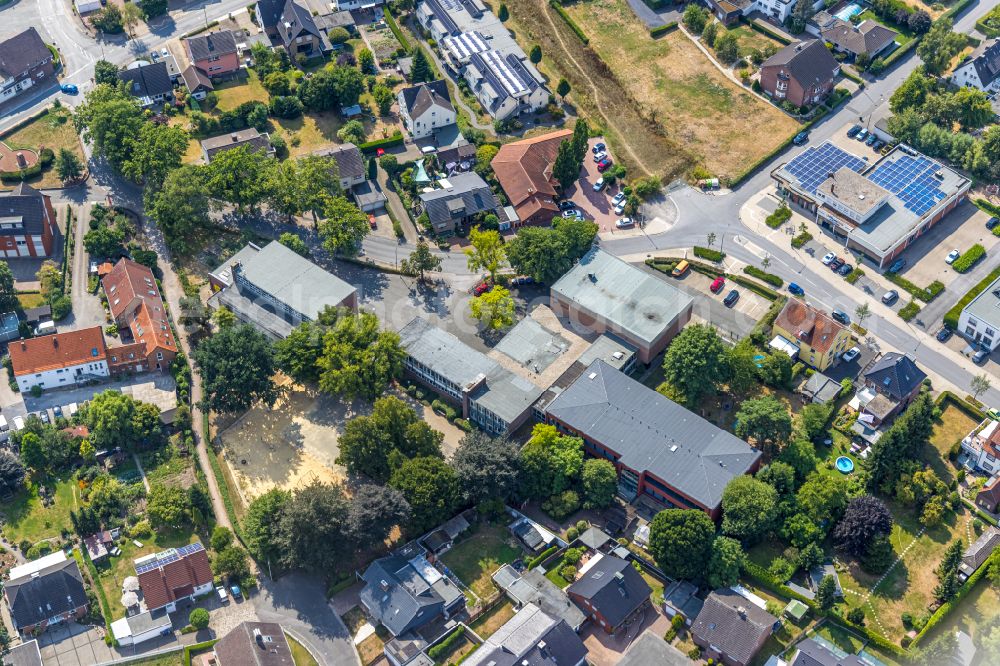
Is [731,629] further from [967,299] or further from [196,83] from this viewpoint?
[196,83]

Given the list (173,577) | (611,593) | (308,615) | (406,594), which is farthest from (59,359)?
(611,593)

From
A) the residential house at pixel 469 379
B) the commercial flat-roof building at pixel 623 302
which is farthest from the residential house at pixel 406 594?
the commercial flat-roof building at pixel 623 302

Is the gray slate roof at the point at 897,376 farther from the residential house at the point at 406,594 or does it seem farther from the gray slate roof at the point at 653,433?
the residential house at the point at 406,594

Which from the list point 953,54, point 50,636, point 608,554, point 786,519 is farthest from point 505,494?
point 953,54

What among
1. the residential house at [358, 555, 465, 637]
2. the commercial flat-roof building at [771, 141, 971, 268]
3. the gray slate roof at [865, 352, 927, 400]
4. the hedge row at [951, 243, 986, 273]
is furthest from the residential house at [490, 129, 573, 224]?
the residential house at [358, 555, 465, 637]

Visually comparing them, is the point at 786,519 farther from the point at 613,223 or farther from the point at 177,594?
the point at 177,594
